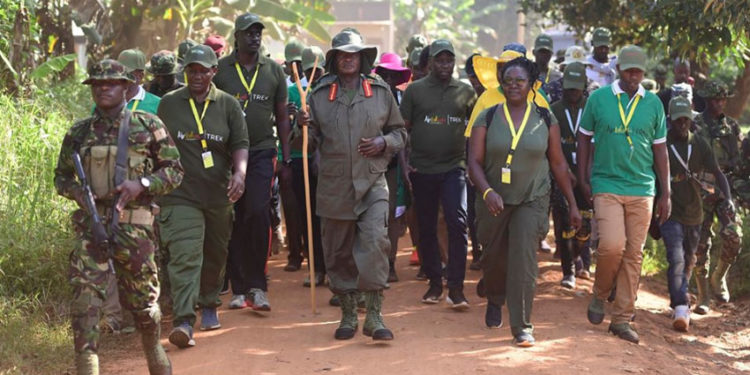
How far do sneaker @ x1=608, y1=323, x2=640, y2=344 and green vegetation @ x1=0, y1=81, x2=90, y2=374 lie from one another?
4.18m

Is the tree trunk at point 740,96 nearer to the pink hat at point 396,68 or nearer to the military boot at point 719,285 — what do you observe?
the military boot at point 719,285

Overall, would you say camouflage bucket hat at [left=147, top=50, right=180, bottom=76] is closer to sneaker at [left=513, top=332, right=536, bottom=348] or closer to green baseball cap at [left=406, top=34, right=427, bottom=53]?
green baseball cap at [left=406, top=34, right=427, bottom=53]

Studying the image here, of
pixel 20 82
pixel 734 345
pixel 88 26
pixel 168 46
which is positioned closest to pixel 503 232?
pixel 734 345

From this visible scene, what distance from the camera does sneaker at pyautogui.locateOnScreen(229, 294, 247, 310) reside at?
9.03 metres

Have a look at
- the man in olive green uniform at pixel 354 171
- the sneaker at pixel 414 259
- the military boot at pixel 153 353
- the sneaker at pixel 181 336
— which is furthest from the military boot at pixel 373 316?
the sneaker at pixel 414 259

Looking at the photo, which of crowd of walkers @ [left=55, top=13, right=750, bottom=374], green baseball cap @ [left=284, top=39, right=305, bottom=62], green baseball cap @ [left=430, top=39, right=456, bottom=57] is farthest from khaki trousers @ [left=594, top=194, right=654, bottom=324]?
green baseball cap @ [left=284, top=39, right=305, bottom=62]

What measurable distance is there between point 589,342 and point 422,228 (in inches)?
74.4

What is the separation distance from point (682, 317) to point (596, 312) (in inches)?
45.7

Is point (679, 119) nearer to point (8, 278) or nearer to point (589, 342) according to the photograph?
point (589, 342)

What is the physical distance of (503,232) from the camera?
8117 millimetres

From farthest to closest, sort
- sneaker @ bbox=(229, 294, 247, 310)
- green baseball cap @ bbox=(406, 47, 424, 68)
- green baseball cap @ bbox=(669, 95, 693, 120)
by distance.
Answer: green baseball cap @ bbox=(406, 47, 424, 68)
green baseball cap @ bbox=(669, 95, 693, 120)
sneaker @ bbox=(229, 294, 247, 310)

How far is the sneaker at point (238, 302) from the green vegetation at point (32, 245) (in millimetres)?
1346

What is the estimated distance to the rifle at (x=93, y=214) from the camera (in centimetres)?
618

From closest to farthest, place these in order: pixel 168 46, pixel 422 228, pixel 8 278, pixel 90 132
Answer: pixel 90 132
pixel 8 278
pixel 422 228
pixel 168 46
